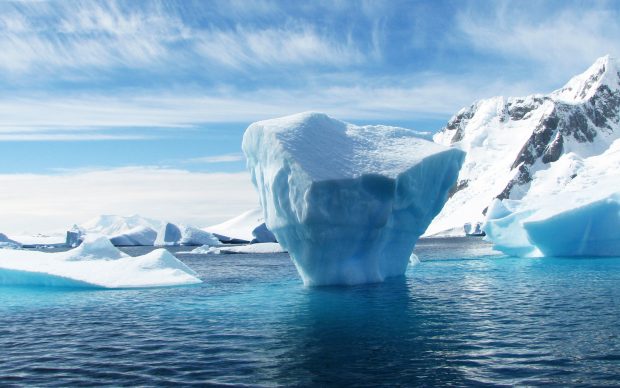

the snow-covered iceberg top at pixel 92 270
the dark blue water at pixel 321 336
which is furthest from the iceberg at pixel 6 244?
the dark blue water at pixel 321 336

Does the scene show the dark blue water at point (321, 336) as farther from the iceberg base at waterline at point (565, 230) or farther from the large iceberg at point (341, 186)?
the iceberg base at waterline at point (565, 230)

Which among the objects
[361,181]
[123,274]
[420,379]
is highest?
[361,181]

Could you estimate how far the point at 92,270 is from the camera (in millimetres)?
28016

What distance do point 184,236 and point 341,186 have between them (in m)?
72.6

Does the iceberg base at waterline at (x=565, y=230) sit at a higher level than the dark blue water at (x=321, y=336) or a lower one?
higher

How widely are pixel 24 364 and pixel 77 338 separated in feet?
8.78

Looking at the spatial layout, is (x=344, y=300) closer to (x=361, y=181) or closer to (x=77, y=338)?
(x=361, y=181)

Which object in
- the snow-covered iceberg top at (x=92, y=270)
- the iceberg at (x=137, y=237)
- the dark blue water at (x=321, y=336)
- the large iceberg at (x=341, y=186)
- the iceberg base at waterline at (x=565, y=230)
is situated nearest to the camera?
the dark blue water at (x=321, y=336)

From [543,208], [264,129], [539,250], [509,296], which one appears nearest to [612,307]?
[509,296]

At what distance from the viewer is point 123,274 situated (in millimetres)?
27547

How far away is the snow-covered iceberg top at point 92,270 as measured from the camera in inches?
1044

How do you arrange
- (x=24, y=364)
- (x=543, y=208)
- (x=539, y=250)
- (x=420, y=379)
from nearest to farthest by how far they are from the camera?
(x=420, y=379) → (x=24, y=364) → (x=543, y=208) → (x=539, y=250)

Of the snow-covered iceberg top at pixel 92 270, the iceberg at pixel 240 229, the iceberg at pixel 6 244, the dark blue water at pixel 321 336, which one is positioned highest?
the iceberg at pixel 240 229

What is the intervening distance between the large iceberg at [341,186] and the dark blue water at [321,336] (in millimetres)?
1816
